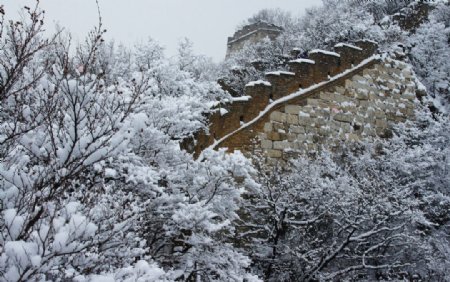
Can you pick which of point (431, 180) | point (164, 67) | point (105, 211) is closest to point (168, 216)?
point (105, 211)

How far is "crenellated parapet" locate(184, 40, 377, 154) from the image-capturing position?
767 cm

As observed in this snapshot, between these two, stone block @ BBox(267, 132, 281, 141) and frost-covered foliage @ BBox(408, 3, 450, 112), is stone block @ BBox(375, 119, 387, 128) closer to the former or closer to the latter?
frost-covered foliage @ BBox(408, 3, 450, 112)

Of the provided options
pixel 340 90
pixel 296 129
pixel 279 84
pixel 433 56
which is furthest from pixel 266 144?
pixel 433 56

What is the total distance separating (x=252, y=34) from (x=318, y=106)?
15.1 m

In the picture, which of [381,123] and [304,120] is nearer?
[304,120]

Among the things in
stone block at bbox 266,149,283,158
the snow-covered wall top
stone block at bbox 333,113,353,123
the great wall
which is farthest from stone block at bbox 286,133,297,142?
stone block at bbox 333,113,353,123

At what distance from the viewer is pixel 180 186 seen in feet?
16.8

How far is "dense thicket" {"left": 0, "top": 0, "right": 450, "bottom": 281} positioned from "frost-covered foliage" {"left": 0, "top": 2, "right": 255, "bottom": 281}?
2cm

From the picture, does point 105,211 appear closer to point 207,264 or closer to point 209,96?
point 207,264

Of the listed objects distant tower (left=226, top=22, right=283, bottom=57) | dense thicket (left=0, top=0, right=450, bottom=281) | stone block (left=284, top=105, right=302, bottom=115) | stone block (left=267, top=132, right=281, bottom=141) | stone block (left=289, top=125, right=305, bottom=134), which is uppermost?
distant tower (left=226, top=22, right=283, bottom=57)

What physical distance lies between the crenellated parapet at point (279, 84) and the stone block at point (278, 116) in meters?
0.23

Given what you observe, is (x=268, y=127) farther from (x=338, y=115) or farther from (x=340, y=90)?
(x=340, y=90)

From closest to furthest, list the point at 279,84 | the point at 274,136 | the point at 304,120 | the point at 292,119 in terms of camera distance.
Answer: the point at 274,136, the point at 279,84, the point at 292,119, the point at 304,120

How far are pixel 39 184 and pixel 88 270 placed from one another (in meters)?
0.72
